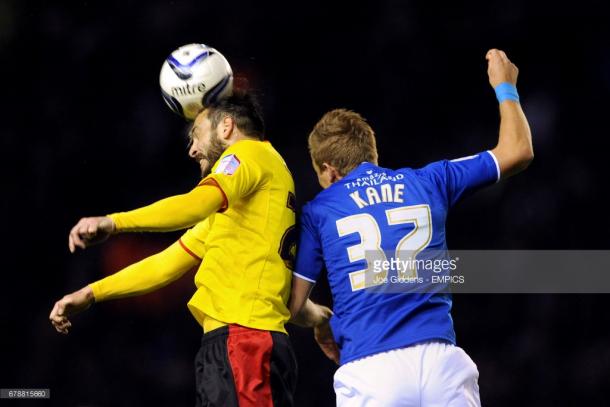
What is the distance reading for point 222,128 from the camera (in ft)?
12.1

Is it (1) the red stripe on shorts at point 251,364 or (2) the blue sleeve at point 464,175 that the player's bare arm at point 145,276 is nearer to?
(1) the red stripe on shorts at point 251,364

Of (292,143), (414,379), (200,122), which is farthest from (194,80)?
(292,143)

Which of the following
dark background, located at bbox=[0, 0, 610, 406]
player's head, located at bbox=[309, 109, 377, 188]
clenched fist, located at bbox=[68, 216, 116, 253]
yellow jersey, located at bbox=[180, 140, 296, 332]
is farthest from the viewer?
dark background, located at bbox=[0, 0, 610, 406]

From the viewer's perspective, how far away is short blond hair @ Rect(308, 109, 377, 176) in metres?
3.63

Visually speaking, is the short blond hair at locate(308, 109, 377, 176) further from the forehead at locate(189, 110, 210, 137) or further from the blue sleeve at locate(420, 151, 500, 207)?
the forehead at locate(189, 110, 210, 137)

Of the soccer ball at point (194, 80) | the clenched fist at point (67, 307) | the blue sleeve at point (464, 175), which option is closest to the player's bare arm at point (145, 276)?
the clenched fist at point (67, 307)

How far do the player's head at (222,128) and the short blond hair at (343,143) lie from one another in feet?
0.89

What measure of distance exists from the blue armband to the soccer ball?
3.79ft

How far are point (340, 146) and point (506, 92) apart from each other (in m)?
0.72

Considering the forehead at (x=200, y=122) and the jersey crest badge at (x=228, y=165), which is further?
the forehead at (x=200, y=122)

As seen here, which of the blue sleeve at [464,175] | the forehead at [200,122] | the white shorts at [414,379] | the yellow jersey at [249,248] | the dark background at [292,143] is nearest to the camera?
the white shorts at [414,379]

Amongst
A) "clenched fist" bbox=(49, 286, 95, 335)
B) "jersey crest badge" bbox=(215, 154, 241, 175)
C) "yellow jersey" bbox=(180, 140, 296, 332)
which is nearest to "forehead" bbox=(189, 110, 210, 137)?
"yellow jersey" bbox=(180, 140, 296, 332)

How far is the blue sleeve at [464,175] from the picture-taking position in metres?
3.48

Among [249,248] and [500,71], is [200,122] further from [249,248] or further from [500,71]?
[500,71]
